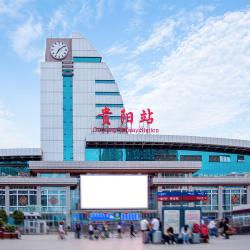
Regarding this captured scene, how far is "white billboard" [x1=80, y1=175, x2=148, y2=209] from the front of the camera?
61.3m

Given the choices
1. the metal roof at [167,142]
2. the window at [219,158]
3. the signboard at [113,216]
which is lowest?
the signboard at [113,216]

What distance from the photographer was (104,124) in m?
86.6

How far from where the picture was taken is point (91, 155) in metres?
83.6

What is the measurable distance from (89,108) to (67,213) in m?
21.0

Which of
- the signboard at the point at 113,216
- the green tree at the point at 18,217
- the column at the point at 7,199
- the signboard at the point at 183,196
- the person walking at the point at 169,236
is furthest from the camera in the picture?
the column at the point at 7,199

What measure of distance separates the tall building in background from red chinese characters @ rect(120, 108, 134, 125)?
4.43 ft

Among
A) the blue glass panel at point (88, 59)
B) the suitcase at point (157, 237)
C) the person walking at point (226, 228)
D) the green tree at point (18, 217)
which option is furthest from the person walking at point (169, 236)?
the blue glass panel at point (88, 59)

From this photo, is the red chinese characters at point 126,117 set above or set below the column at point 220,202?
above

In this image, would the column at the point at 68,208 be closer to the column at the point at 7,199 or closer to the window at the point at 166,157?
the column at the point at 7,199

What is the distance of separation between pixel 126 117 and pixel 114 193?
2457cm

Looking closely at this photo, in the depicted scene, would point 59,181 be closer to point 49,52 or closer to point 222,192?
point 222,192

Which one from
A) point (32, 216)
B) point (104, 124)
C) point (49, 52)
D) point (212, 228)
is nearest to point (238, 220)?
point (212, 228)

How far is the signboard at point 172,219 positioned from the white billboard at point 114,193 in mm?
26559

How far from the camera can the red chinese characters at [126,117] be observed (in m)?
82.5
